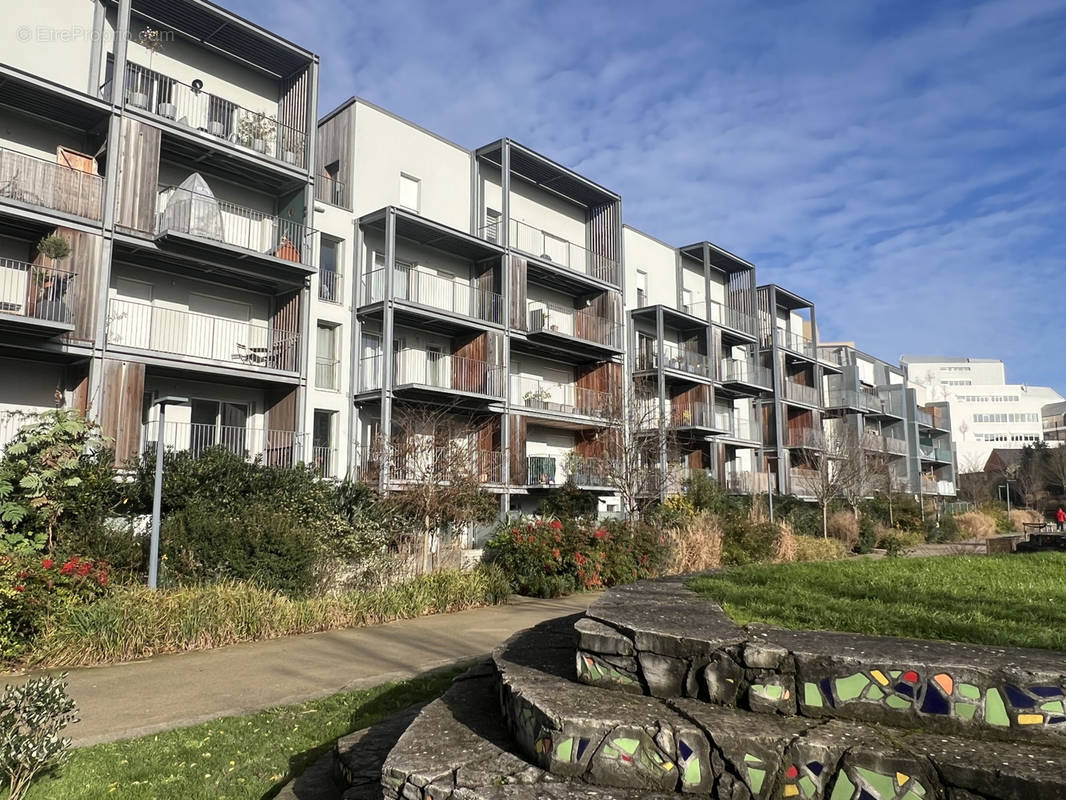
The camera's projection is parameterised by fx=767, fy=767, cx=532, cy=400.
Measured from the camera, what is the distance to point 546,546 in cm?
1515

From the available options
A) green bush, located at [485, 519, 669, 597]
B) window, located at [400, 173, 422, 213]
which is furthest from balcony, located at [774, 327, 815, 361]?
green bush, located at [485, 519, 669, 597]

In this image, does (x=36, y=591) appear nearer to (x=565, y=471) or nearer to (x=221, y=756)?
(x=221, y=756)

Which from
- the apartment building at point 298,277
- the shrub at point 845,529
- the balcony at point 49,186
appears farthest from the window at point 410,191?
the shrub at point 845,529

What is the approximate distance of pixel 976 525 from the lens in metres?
37.2

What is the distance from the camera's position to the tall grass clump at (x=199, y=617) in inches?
358

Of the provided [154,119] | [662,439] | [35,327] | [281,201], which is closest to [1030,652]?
[35,327]

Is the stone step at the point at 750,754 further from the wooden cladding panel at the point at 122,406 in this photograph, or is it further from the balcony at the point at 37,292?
the balcony at the point at 37,292

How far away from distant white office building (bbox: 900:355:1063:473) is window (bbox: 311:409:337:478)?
335ft

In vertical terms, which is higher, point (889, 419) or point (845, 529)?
point (889, 419)

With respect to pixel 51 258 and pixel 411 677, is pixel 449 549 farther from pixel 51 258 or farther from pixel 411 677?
pixel 51 258

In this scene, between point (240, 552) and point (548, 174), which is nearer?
point (240, 552)

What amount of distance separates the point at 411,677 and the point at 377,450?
12.2 m

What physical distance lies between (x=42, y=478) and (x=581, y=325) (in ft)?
60.6

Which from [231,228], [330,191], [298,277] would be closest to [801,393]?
[330,191]
